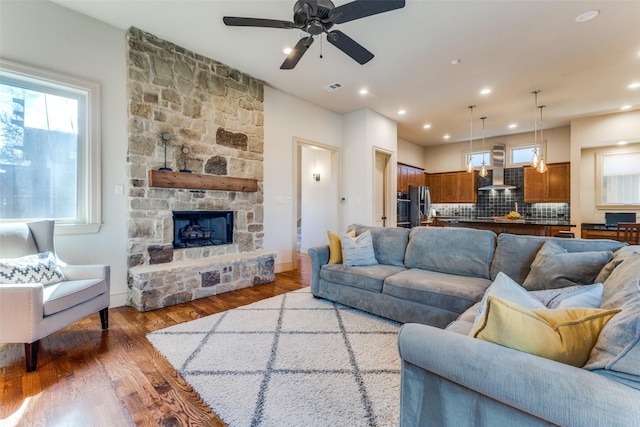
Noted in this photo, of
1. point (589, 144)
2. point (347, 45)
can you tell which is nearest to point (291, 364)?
point (347, 45)

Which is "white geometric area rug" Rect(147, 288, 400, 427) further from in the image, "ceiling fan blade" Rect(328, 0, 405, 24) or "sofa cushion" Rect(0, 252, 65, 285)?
"ceiling fan blade" Rect(328, 0, 405, 24)

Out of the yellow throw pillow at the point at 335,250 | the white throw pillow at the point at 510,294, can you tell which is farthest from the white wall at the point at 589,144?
the white throw pillow at the point at 510,294

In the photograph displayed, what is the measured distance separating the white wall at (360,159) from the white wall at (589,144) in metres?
3.96

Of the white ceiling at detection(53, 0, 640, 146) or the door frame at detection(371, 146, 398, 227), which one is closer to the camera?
the white ceiling at detection(53, 0, 640, 146)

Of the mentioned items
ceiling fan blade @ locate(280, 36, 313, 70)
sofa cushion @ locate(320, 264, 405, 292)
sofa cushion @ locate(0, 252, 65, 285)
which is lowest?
sofa cushion @ locate(320, 264, 405, 292)

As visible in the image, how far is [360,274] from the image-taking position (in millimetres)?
2943

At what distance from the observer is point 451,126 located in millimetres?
6762

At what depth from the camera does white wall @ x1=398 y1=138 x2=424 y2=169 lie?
7.98 metres

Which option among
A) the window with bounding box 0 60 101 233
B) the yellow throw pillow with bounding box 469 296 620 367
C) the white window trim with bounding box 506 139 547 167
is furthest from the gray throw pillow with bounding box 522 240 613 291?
the white window trim with bounding box 506 139 547 167

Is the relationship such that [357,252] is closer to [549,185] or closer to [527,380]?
[527,380]

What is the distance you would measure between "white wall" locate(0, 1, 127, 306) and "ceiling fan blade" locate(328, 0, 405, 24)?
8.38ft

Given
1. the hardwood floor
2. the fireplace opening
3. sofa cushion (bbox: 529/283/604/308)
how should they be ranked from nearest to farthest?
sofa cushion (bbox: 529/283/604/308) < the hardwood floor < the fireplace opening

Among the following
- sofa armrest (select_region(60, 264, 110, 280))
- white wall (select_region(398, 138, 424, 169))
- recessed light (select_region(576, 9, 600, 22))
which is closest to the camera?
sofa armrest (select_region(60, 264, 110, 280))

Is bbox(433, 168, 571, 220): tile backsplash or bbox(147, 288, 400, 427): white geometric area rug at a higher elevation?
bbox(433, 168, 571, 220): tile backsplash
